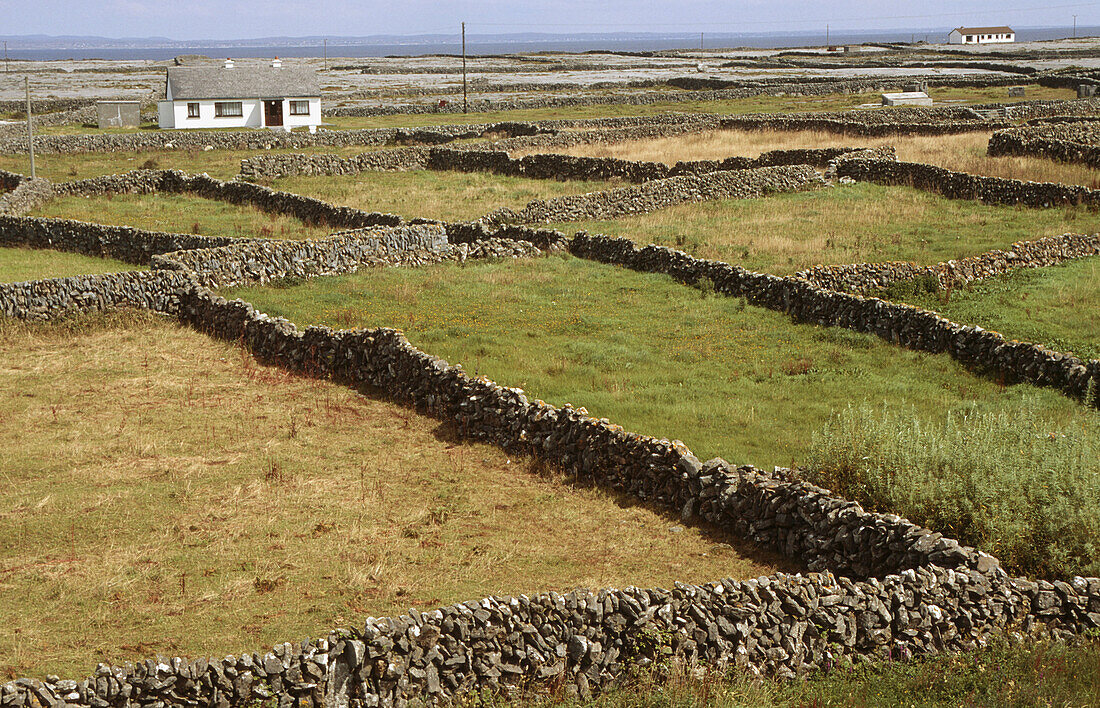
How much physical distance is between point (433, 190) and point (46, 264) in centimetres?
1859

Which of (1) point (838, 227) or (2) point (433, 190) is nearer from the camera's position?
(1) point (838, 227)

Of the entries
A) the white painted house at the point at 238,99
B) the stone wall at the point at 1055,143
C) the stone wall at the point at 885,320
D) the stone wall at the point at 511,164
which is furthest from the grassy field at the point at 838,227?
the white painted house at the point at 238,99

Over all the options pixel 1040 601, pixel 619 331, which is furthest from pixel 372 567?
pixel 619 331

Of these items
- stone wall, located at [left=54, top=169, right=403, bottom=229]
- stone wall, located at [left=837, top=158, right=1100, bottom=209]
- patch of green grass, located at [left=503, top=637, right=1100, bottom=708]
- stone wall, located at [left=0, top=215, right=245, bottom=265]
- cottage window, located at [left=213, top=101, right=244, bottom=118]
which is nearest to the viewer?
patch of green grass, located at [left=503, top=637, right=1100, bottom=708]

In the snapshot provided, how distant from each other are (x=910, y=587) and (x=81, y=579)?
10.2m

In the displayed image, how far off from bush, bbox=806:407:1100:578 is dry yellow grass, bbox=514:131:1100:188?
3019 centimetres

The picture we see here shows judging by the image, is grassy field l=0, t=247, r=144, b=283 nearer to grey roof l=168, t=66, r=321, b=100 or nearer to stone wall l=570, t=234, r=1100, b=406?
stone wall l=570, t=234, r=1100, b=406

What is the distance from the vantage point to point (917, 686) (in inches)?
392

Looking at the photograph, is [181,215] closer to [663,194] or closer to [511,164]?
[511,164]

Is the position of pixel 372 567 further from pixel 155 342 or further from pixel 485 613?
pixel 155 342

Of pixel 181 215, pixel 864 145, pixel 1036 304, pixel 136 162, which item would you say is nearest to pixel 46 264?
pixel 181 215

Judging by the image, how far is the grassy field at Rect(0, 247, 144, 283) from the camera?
33.5 meters

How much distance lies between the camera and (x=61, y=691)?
960 centimetres

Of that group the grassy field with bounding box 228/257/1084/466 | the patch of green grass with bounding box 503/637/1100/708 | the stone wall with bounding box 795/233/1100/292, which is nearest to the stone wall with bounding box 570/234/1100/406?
the grassy field with bounding box 228/257/1084/466
